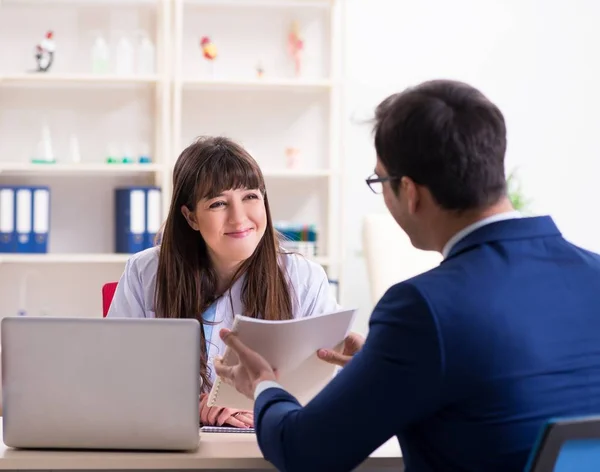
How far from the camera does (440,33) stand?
4965 mm

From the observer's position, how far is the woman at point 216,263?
2293 millimetres

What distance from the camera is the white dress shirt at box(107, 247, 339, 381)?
7.59 ft

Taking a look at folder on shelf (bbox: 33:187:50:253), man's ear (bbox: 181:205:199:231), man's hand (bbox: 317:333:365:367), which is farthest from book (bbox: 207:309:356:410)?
folder on shelf (bbox: 33:187:50:253)

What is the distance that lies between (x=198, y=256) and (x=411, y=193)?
1068 mm

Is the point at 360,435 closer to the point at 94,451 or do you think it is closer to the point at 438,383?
the point at 438,383

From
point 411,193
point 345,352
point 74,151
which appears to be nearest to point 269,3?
point 74,151

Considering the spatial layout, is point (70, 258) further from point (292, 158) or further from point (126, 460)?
point (126, 460)

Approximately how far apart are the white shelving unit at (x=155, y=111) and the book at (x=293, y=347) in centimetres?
280

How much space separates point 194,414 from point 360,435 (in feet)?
1.11

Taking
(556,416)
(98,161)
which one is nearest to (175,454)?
(556,416)

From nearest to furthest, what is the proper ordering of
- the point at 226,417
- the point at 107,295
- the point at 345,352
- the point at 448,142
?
the point at 448,142, the point at 345,352, the point at 226,417, the point at 107,295

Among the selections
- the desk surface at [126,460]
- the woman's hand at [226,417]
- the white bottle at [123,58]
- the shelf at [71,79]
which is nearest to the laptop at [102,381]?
the desk surface at [126,460]

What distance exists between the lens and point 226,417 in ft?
6.50

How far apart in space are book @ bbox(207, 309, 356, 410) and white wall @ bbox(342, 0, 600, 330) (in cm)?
310
